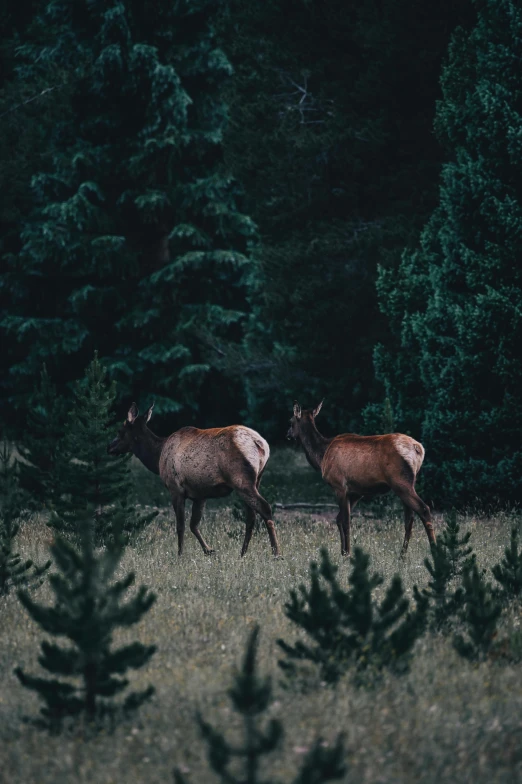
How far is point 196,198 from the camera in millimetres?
30875

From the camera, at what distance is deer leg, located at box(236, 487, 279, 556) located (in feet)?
39.9

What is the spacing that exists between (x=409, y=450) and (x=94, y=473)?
155 inches

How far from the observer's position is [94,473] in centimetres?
1285

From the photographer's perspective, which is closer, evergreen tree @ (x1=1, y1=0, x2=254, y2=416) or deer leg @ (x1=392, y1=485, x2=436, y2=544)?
deer leg @ (x1=392, y1=485, x2=436, y2=544)

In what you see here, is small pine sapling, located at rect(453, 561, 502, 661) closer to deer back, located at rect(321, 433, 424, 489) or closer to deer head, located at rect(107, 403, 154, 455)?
deer back, located at rect(321, 433, 424, 489)

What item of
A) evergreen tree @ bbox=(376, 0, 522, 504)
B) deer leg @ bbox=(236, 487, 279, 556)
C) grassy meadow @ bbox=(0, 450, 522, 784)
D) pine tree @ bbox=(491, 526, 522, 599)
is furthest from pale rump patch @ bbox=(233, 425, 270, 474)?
evergreen tree @ bbox=(376, 0, 522, 504)

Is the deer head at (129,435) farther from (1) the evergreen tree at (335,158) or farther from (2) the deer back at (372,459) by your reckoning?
(1) the evergreen tree at (335,158)

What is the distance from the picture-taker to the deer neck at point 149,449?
46.3ft

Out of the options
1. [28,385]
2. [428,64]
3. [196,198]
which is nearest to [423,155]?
[428,64]

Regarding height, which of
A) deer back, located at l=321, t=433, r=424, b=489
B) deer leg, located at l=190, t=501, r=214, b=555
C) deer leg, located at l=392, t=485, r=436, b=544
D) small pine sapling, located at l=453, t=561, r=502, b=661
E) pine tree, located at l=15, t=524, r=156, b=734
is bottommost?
deer leg, located at l=190, t=501, r=214, b=555

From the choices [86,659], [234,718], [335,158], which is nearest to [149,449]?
[86,659]

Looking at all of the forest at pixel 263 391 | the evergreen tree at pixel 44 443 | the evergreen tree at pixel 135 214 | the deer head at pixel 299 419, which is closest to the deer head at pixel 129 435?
the forest at pixel 263 391

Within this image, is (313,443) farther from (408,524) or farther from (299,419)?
(408,524)

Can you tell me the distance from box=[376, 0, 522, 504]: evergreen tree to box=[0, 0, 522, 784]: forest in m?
0.06
